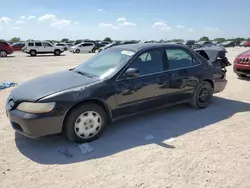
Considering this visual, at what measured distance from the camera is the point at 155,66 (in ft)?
14.9

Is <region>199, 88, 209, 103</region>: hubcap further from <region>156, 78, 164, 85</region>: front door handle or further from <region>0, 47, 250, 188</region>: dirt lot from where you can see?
→ <region>156, 78, 164, 85</region>: front door handle

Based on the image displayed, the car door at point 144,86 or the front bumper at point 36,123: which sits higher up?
the car door at point 144,86

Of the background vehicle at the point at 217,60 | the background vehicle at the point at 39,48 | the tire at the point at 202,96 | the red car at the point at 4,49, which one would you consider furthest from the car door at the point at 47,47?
the tire at the point at 202,96

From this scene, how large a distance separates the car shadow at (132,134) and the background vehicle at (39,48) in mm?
23762

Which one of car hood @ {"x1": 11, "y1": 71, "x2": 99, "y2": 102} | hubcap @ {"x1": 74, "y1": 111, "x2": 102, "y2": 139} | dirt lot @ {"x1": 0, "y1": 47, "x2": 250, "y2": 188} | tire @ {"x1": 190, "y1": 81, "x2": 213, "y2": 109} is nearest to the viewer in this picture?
dirt lot @ {"x1": 0, "y1": 47, "x2": 250, "y2": 188}

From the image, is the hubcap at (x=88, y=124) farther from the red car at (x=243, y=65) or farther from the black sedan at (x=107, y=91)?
the red car at (x=243, y=65)

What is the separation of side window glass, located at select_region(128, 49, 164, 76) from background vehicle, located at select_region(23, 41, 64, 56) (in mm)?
24027

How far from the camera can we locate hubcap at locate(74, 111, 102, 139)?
368 cm

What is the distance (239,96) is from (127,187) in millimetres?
5052

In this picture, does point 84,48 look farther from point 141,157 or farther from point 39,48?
point 141,157

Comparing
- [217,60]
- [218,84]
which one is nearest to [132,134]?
[218,84]

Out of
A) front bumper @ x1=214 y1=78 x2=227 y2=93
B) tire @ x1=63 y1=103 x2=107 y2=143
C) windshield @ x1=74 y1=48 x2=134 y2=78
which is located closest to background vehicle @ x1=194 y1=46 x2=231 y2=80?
front bumper @ x1=214 y1=78 x2=227 y2=93

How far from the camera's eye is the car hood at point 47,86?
11.7 feet

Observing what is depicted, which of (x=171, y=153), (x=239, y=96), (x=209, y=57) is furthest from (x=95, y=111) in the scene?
(x=239, y=96)
